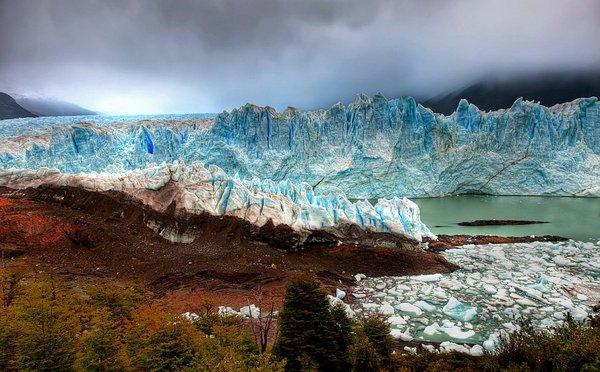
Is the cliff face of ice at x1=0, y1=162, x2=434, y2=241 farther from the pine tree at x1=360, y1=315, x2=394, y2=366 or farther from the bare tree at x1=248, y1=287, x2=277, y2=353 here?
the pine tree at x1=360, y1=315, x2=394, y2=366

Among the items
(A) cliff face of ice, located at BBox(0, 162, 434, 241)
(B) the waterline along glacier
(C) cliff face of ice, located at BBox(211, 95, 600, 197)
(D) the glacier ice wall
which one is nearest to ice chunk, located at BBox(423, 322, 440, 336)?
(A) cliff face of ice, located at BBox(0, 162, 434, 241)

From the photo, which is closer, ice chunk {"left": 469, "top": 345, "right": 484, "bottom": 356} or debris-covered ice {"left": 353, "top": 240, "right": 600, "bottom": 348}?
ice chunk {"left": 469, "top": 345, "right": 484, "bottom": 356}

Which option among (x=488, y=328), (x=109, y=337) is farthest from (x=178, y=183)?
(x=488, y=328)

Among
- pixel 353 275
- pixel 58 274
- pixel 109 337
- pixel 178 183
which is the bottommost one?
pixel 58 274

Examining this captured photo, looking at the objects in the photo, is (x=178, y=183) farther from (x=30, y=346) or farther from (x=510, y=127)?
(x=510, y=127)

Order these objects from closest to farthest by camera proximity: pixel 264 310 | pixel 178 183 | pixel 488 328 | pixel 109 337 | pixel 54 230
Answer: pixel 109 337, pixel 488 328, pixel 264 310, pixel 54 230, pixel 178 183

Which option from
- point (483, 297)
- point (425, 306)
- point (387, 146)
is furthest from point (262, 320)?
point (387, 146)

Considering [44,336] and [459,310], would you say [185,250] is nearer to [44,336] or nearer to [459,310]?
[44,336]
